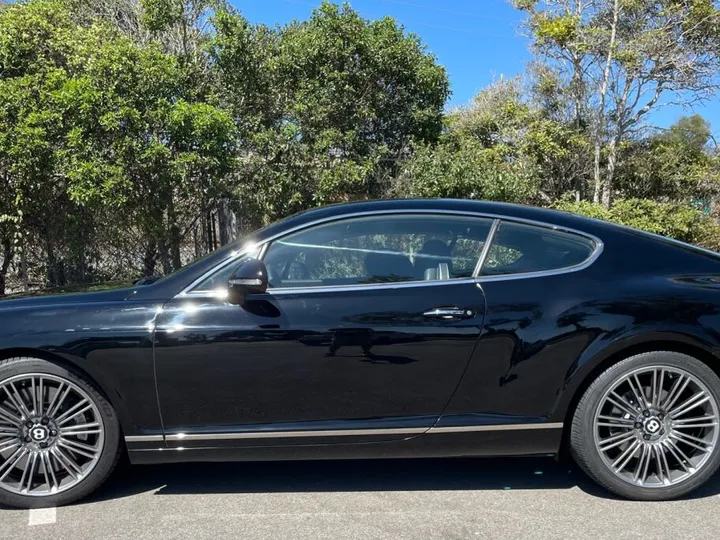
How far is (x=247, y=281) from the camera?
3055 mm

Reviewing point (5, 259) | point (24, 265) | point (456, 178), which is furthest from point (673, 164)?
point (5, 259)

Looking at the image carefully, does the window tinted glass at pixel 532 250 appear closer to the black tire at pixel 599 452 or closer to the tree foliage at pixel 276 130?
the black tire at pixel 599 452

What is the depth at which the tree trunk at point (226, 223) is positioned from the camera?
29.8 feet

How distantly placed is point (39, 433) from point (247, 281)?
1.42m

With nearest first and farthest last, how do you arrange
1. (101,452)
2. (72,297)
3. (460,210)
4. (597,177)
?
(101,452) → (72,297) → (460,210) → (597,177)

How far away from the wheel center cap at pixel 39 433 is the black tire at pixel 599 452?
2836mm

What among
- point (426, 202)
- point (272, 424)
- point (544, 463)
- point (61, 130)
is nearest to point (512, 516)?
point (544, 463)

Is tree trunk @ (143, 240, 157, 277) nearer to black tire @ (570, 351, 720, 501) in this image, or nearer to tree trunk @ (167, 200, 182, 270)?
tree trunk @ (167, 200, 182, 270)

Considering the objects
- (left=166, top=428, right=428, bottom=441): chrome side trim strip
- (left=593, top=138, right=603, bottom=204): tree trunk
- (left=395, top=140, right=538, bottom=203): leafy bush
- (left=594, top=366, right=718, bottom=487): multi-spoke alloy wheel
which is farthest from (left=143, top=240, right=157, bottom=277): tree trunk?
(left=593, top=138, right=603, bottom=204): tree trunk

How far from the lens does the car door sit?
3.09 m

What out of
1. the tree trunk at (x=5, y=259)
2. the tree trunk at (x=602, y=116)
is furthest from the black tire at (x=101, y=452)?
the tree trunk at (x=602, y=116)

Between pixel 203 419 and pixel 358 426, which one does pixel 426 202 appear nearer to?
pixel 358 426

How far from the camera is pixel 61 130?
7.39 metres

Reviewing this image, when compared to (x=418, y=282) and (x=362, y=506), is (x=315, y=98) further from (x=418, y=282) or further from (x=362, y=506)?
(x=362, y=506)
